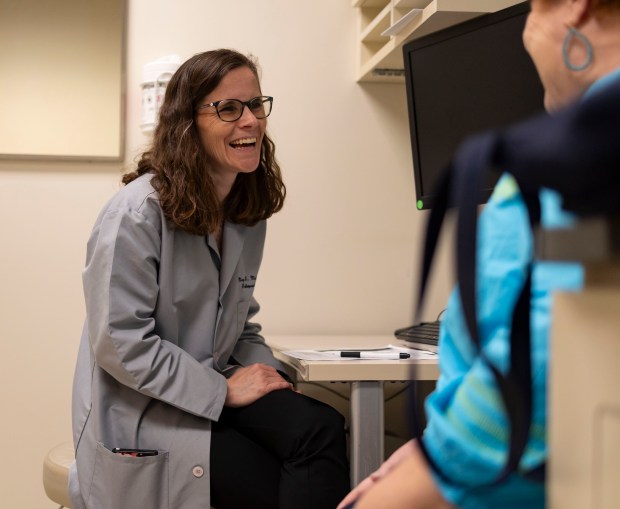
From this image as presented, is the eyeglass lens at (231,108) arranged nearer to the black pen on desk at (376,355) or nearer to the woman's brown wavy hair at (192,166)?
the woman's brown wavy hair at (192,166)

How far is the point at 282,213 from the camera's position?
2.49 m

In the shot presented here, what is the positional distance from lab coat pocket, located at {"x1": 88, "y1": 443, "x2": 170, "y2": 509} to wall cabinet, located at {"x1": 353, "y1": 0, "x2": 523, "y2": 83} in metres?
1.17

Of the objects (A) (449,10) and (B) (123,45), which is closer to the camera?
(A) (449,10)

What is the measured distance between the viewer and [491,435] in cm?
57

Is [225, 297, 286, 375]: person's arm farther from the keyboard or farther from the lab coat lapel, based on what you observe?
the keyboard

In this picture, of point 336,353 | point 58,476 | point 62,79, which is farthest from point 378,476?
point 62,79

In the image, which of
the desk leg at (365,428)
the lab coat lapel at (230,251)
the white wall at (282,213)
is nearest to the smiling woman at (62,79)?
the white wall at (282,213)

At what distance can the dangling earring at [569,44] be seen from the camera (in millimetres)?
640

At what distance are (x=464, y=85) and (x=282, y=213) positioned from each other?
778mm

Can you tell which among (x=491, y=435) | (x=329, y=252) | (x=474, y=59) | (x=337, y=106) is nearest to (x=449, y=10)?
(x=474, y=59)

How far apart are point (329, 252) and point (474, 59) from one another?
846mm

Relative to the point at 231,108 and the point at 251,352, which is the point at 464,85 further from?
the point at 251,352

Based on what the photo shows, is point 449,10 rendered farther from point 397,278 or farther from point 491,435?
point 491,435

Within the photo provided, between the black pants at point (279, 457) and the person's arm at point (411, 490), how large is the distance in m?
0.97
